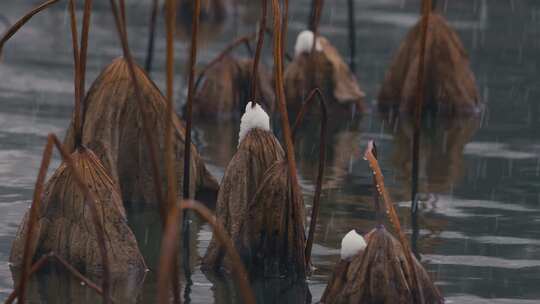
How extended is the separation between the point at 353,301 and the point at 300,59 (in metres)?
4.47

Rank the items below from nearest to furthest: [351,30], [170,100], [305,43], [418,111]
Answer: [170,100] → [418,111] → [305,43] → [351,30]

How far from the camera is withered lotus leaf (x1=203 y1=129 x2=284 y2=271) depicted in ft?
19.0

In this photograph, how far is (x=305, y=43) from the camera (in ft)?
30.9

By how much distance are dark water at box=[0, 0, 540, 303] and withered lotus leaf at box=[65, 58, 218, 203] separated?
0.17 meters

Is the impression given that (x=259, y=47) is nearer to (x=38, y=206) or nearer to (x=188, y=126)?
(x=188, y=126)

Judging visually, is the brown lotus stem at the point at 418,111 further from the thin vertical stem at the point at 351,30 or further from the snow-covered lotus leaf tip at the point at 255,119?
the thin vertical stem at the point at 351,30

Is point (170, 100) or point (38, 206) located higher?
point (170, 100)

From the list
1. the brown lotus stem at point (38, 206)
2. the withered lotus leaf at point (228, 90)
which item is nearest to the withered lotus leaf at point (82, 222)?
the brown lotus stem at point (38, 206)

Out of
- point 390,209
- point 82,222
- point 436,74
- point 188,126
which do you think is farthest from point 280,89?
point 436,74

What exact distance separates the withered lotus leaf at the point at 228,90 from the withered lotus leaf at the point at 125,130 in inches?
99.4

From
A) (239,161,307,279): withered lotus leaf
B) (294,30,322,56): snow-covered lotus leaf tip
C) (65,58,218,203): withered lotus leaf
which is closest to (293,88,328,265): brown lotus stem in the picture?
(239,161,307,279): withered lotus leaf

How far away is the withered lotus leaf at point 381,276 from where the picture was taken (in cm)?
520

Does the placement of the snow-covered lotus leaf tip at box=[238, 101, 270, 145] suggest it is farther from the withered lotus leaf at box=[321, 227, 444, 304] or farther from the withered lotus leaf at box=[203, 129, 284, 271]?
the withered lotus leaf at box=[321, 227, 444, 304]

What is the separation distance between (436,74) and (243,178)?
4.15 meters
